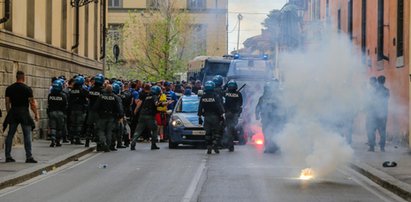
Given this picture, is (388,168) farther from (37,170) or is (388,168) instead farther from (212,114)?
(37,170)

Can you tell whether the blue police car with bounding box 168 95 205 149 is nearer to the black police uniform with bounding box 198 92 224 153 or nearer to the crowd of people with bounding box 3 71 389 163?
the crowd of people with bounding box 3 71 389 163

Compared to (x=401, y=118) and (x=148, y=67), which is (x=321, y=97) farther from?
(x=148, y=67)

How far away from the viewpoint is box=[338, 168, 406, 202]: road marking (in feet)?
43.3

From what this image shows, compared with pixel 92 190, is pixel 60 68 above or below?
above

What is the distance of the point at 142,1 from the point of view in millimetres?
68750

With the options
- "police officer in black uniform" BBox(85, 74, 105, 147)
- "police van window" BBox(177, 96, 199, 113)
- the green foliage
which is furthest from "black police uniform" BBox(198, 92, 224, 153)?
the green foliage

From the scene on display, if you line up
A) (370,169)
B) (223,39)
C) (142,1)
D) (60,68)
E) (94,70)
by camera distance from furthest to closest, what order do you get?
(142,1) < (223,39) < (94,70) < (60,68) < (370,169)

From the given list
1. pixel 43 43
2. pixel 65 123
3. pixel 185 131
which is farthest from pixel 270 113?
pixel 43 43

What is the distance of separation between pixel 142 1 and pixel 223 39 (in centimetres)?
2339

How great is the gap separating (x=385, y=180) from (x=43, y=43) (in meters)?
14.9

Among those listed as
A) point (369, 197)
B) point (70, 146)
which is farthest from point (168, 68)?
point (369, 197)

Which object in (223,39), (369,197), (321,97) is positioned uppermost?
(223,39)

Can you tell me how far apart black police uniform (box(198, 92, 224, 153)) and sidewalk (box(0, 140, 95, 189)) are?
126 inches

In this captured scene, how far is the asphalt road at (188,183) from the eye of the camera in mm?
12812
